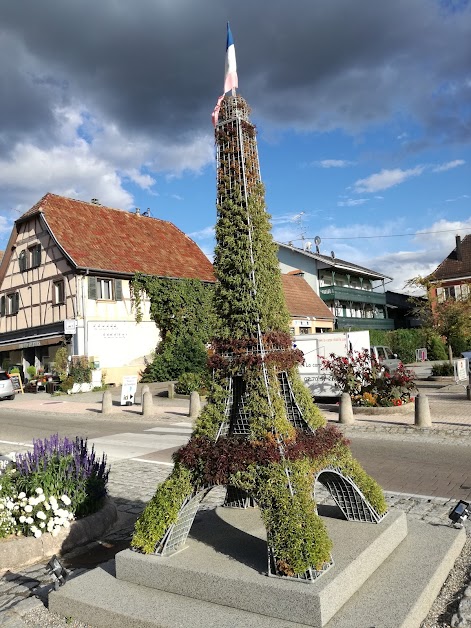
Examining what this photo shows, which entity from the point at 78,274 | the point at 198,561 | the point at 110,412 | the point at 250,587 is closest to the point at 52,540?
the point at 198,561

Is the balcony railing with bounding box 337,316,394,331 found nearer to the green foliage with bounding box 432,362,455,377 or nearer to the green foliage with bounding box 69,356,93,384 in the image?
the green foliage with bounding box 432,362,455,377

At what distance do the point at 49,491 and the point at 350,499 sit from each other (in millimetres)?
3071

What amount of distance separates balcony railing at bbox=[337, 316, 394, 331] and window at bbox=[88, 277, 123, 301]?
2382 cm

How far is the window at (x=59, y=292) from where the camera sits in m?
29.7

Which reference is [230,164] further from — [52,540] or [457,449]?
[457,449]

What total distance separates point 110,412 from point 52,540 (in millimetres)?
13635

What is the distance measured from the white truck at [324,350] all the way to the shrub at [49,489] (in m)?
12.0

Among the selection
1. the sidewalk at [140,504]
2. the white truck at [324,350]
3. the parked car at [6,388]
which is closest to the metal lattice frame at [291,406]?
the sidewalk at [140,504]

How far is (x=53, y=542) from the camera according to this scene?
5.59 metres

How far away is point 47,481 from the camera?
226 inches

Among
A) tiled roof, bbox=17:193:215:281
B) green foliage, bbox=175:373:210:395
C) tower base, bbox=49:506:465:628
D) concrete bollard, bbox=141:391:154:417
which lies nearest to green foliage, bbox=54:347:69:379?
tiled roof, bbox=17:193:215:281

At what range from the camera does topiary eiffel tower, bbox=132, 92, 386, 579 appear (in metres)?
4.09

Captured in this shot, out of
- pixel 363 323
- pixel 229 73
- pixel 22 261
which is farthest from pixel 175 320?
pixel 229 73

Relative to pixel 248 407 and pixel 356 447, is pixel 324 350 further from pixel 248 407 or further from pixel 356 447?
pixel 248 407
